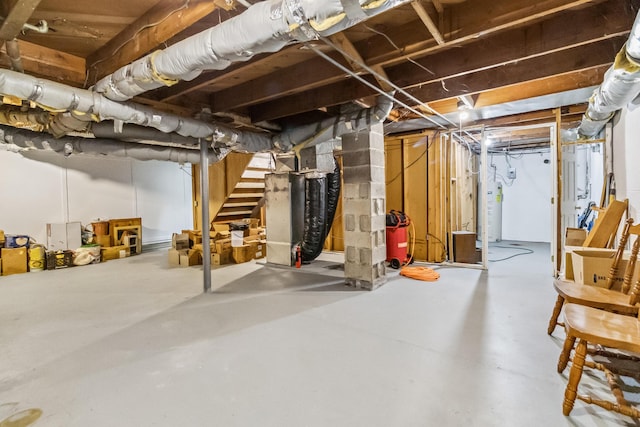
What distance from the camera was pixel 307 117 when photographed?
438cm

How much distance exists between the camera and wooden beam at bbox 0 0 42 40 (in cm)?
158

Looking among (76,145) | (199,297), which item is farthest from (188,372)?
(76,145)

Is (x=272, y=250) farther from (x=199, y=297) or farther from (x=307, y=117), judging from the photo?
(x=307, y=117)

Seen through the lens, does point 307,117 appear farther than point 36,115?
Yes

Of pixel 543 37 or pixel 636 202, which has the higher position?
pixel 543 37

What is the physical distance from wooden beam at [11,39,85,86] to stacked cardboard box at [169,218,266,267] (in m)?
3.12

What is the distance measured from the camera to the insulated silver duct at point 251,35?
1.36 m

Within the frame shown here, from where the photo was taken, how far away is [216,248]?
17.7ft

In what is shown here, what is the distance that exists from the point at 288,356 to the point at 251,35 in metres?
1.96

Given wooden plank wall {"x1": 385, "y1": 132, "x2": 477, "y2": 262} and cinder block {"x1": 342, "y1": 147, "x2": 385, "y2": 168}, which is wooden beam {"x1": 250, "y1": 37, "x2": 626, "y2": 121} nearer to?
cinder block {"x1": 342, "y1": 147, "x2": 385, "y2": 168}

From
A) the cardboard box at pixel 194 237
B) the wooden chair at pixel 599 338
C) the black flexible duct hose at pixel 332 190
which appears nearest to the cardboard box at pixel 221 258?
the cardboard box at pixel 194 237

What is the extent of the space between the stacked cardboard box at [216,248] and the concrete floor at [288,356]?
1403mm

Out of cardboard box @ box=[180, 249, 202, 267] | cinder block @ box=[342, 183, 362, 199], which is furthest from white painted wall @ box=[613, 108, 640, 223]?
cardboard box @ box=[180, 249, 202, 267]

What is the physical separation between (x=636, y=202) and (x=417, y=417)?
265cm
